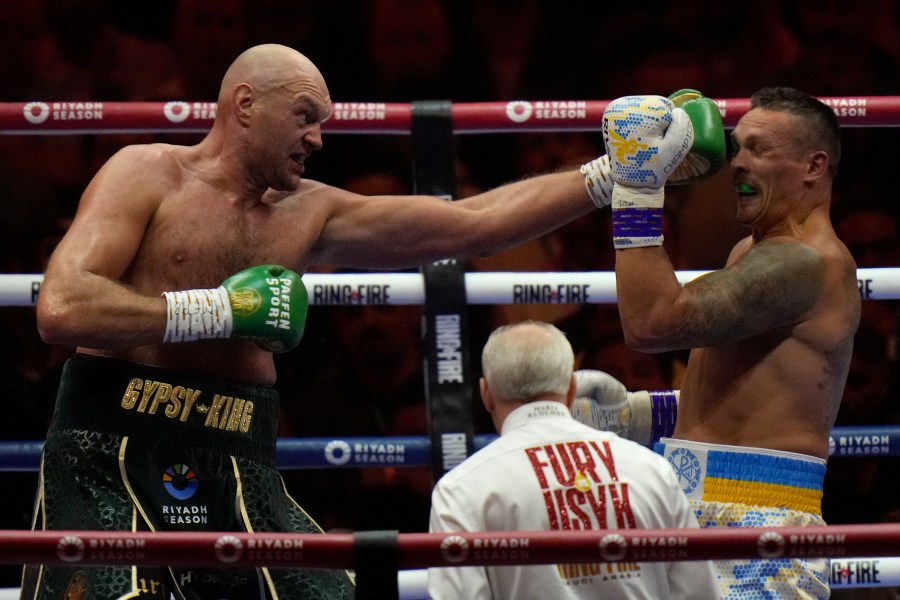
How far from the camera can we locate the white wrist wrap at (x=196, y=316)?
2.37 metres

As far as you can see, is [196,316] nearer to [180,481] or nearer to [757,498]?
[180,481]

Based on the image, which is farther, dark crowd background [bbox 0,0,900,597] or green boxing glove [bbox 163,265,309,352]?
dark crowd background [bbox 0,0,900,597]

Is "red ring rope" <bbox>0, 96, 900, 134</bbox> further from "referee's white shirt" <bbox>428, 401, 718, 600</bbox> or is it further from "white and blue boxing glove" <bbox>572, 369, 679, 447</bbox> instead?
A: "referee's white shirt" <bbox>428, 401, 718, 600</bbox>

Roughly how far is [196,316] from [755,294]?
1.11 metres

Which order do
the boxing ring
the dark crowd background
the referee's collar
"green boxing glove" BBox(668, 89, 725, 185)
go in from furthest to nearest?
the dark crowd background
the boxing ring
"green boxing glove" BBox(668, 89, 725, 185)
the referee's collar

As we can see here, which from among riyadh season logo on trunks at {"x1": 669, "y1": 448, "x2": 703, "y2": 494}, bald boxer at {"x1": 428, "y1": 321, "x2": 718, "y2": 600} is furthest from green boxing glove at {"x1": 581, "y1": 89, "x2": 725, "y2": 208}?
bald boxer at {"x1": 428, "y1": 321, "x2": 718, "y2": 600}

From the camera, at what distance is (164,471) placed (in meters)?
2.44

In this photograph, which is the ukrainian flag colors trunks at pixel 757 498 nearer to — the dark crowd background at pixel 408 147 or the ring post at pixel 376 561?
the ring post at pixel 376 561

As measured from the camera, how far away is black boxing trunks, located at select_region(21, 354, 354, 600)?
2379 millimetres

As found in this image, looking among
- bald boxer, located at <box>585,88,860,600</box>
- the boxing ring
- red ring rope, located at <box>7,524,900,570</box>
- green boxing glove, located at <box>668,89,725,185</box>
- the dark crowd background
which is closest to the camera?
red ring rope, located at <box>7,524,900,570</box>

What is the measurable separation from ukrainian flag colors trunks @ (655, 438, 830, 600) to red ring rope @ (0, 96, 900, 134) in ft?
3.01

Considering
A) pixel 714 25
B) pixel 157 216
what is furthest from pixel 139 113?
pixel 714 25

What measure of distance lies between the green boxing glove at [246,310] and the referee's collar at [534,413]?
541 mm

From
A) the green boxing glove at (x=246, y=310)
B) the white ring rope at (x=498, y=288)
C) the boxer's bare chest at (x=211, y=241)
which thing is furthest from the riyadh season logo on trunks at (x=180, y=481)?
the white ring rope at (x=498, y=288)
